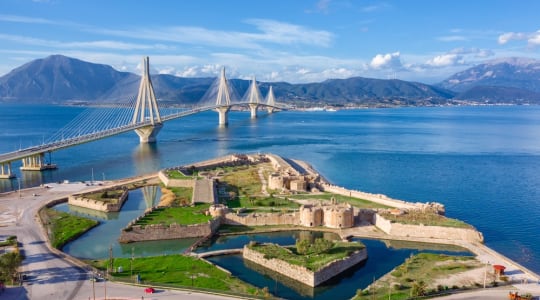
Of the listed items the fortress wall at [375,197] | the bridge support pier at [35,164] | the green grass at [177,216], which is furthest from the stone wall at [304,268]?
the bridge support pier at [35,164]

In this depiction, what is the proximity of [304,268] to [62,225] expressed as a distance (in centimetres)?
1397

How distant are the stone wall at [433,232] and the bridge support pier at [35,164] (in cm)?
3423

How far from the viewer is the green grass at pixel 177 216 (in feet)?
81.0

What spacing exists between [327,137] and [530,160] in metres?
33.4

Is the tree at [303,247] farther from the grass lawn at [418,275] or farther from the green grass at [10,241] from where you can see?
the green grass at [10,241]

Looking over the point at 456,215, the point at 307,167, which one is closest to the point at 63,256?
the point at 456,215

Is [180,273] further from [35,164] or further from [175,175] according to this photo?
[35,164]

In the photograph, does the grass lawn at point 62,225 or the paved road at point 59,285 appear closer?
the paved road at point 59,285

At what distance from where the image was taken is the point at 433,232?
2425 centimetres

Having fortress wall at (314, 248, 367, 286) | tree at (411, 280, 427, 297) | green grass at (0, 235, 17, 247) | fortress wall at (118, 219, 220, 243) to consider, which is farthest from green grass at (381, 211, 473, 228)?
green grass at (0, 235, 17, 247)

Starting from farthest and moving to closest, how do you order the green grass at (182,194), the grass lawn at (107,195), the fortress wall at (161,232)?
the grass lawn at (107,195), the green grass at (182,194), the fortress wall at (161,232)

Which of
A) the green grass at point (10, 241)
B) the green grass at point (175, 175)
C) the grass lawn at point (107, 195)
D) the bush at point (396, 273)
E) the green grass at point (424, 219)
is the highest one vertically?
the green grass at point (175, 175)

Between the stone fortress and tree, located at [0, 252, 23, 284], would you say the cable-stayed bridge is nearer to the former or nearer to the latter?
the stone fortress

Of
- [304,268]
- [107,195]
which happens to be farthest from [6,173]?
[304,268]
